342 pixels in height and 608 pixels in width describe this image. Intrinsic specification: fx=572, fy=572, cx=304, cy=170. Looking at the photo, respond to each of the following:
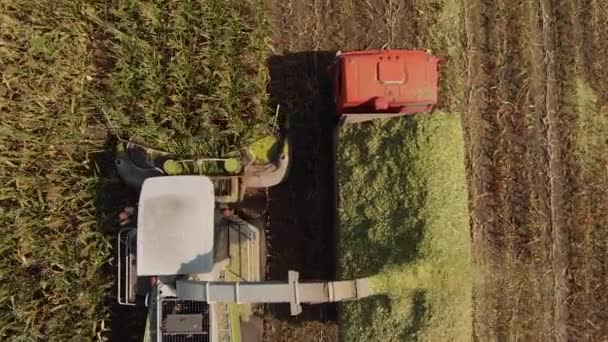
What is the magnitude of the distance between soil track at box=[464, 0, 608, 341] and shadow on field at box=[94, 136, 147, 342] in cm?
379

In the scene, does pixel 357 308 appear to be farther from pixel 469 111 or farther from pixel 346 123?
pixel 469 111

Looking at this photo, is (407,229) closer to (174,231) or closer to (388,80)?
(388,80)

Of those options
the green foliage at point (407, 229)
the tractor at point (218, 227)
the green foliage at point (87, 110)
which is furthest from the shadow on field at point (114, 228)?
the green foliage at point (407, 229)

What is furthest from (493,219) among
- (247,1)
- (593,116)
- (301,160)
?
(247,1)

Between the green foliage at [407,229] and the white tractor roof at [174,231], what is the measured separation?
4.99ft

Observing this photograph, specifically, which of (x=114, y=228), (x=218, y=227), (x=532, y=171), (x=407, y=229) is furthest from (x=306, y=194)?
(x=532, y=171)

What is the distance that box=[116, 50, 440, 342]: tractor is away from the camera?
4766 millimetres

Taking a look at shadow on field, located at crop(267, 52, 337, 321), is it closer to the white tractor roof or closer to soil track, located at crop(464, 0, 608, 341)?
the white tractor roof

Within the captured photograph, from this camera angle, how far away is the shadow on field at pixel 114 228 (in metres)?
6.30

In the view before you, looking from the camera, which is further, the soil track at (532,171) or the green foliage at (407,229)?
the soil track at (532,171)

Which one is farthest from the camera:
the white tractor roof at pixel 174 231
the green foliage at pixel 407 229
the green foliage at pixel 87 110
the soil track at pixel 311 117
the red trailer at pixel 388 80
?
the soil track at pixel 311 117

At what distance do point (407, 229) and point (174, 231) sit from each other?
7.32ft

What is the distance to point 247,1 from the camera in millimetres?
6531

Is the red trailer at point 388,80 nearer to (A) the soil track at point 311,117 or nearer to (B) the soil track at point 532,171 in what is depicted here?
(A) the soil track at point 311,117
